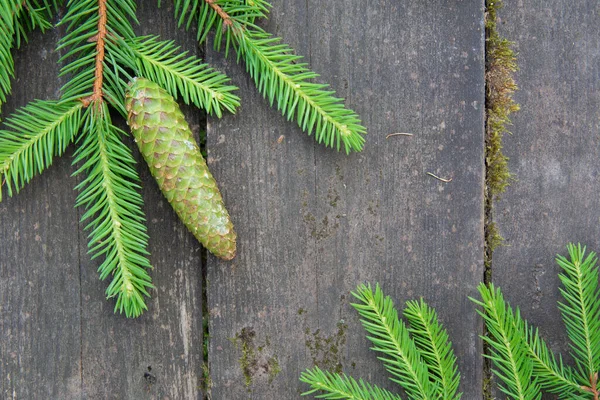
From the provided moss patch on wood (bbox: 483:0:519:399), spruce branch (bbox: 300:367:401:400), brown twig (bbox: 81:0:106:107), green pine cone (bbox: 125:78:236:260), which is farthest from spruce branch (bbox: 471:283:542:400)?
brown twig (bbox: 81:0:106:107)

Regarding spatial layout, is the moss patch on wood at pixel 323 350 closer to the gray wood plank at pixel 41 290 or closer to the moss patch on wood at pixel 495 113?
the moss patch on wood at pixel 495 113

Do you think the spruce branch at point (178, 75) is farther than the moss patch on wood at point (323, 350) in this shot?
No

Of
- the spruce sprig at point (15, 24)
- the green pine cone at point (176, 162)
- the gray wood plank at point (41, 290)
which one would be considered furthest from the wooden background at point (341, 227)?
the spruce sprig at point (15, 24)

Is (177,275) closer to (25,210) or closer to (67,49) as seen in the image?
(25,210)

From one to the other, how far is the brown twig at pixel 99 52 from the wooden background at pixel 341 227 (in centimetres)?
19

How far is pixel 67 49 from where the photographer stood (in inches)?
50.1

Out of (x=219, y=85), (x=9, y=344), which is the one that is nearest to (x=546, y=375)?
(x=219, y=85)

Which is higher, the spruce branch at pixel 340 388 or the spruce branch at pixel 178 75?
the spruce branch at pixel 178 75

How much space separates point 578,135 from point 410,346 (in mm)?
596

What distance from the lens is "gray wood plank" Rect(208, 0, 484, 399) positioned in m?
1.29

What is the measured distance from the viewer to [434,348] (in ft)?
4.04

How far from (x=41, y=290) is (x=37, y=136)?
1.17 ft

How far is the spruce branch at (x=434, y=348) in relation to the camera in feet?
4.03

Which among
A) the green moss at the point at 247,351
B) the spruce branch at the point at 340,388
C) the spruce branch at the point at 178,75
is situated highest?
the spruce branch at the point at 178,75
